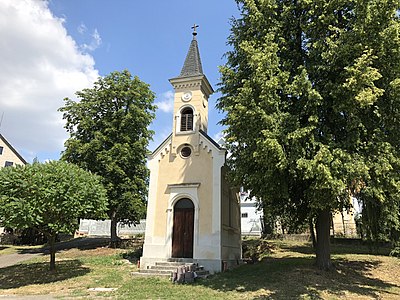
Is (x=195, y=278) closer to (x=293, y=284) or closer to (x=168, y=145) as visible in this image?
(x=293, y=284)

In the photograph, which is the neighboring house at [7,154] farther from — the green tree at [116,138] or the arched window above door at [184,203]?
the arched window above door at [184,203]

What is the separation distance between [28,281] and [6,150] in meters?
36.1

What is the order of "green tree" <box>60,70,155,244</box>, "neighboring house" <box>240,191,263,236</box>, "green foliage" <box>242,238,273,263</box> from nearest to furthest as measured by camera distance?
"green foliage" <box>242,238,273,263</box> < "green tree" <box>60,70,155,244</box> < "neighboring house" <box>240,191,263,236</box>

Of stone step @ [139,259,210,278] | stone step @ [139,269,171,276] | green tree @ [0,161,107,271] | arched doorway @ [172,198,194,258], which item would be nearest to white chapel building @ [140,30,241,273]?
arched doorway @ [172,198,194,258]

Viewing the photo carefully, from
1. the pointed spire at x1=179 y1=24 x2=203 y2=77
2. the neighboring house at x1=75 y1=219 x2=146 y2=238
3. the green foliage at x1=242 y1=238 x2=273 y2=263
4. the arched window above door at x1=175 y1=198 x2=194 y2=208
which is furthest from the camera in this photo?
the neighboring house at x1=75 y1=219 x2=146 y2=238

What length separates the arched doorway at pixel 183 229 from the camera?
17.2 meters

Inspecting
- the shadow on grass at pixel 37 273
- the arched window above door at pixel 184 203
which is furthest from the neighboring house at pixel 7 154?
the arched window above door at pixel 184 203

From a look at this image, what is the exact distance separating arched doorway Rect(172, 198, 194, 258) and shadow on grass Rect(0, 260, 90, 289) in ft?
16.0

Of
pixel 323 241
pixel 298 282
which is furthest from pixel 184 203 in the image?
pixel 298 282

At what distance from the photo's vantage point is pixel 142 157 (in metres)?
25.9

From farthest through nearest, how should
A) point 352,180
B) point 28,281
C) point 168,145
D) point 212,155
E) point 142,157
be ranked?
point 142,157 < point 168,145 < point 212,155 < point 28,281 < point 352,180

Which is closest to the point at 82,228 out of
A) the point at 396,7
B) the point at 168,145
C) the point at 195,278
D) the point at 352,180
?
the point at 168,145

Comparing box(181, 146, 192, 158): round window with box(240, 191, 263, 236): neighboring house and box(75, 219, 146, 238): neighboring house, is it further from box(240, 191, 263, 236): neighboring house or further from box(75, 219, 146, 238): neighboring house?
box(240, 191, 263, 236): neighboring house

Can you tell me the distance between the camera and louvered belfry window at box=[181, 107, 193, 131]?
64.0 ft
